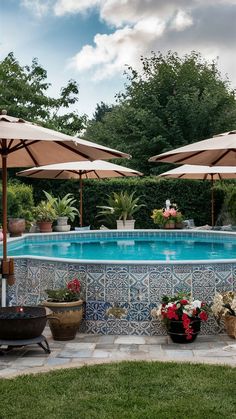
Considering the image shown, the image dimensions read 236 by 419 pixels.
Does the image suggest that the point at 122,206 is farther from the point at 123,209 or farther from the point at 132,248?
the point at 132,248

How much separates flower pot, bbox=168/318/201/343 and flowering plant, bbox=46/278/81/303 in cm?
117

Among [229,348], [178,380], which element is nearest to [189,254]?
[229,348]

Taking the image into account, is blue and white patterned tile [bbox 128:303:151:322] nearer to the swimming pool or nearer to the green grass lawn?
the green grass lawn

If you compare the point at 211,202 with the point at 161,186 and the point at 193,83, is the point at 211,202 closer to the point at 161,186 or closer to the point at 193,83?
the point at 161,186

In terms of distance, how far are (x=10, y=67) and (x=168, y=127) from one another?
6964 mm

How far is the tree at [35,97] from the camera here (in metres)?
23.6

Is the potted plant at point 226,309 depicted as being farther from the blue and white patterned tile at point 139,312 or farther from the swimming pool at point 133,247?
the swimming pool at point 133,247

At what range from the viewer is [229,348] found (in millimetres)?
6137

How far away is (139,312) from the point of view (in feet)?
22.7

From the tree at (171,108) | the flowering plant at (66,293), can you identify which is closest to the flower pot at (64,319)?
the flowering plant at (66,293)

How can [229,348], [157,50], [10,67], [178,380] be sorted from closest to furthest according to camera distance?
1. [178,380]
2. [229,348]
3. [10,67]
4. [157,50]

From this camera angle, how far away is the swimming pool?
10.2 m

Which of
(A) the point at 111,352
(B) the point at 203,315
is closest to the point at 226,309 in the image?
(B) the point at 203,315

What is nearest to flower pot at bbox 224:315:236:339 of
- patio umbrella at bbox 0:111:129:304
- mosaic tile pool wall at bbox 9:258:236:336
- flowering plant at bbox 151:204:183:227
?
mosaic tile pool wall at bbox 9:258:236:336
